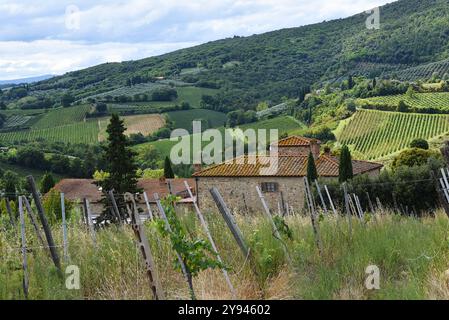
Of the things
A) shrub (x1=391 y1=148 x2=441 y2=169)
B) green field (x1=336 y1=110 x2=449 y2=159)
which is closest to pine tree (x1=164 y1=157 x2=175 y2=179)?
shrub (x1=391 y1=148 x2=441 y2=169)

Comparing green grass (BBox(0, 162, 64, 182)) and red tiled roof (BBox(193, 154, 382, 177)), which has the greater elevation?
red tiled roof (BBox(193, 154, 382, 177))

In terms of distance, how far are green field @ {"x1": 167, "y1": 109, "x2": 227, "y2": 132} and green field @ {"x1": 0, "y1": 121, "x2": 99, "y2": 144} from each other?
11856 millimetres

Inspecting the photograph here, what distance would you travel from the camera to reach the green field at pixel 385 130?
2398 inches

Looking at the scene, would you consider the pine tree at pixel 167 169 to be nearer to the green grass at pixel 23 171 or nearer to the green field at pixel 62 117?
the green grass at pixel 23 171

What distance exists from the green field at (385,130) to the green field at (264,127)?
10.9 metres

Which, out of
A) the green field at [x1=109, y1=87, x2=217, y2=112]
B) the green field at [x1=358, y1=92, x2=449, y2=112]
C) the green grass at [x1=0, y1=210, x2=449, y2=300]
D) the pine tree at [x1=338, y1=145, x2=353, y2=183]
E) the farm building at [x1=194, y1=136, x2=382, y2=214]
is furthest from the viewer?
the green field at [x1=109, y1=87, x2=217, y2=112]

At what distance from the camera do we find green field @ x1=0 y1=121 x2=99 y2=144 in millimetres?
87062

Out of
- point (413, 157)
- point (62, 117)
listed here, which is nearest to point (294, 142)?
point (413, 157)

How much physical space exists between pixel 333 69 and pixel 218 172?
299ft

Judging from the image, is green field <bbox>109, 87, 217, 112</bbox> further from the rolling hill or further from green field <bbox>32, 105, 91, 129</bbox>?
green field <bbox>32, 105, 91, 129</bbox>

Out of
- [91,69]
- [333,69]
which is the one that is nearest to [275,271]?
[333,69]

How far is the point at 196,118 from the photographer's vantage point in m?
96.3

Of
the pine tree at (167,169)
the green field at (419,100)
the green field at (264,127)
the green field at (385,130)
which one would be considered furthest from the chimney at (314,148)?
the green field at (264,127)
